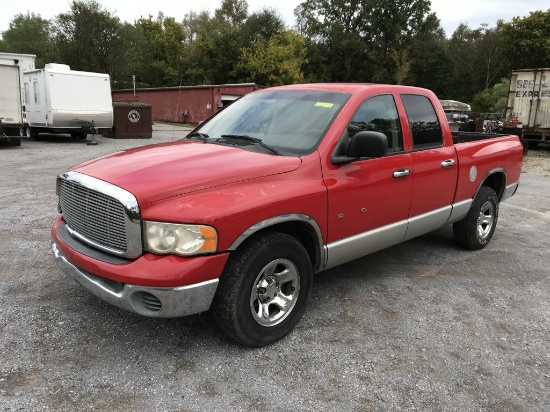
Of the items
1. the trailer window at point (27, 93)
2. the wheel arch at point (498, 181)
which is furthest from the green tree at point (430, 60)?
the wheel arch at point (498, 181)

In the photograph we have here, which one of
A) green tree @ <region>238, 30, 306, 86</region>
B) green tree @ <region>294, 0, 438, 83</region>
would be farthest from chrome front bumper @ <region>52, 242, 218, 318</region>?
green tree @ <region>294, 0, 438, 83</region>

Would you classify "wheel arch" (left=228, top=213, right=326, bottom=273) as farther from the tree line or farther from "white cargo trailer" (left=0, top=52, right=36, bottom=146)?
the tree line

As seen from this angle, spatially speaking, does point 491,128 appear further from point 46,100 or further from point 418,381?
point 418,381

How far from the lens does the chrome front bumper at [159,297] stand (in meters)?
2.76

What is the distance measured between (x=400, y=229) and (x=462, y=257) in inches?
61.3

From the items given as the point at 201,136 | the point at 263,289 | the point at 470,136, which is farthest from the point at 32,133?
the point at 263,289

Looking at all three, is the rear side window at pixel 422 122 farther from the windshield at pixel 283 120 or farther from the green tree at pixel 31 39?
the green tree at pixel 31 39

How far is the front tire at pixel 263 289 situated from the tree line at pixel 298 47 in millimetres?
42899

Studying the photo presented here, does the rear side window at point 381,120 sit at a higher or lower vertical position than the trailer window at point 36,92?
lower

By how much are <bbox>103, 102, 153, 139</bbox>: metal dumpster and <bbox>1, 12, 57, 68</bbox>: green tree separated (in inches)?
1359

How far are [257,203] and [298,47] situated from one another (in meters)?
53.5

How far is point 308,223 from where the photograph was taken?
3.34 metres

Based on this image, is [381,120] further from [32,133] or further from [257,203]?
[32,133]

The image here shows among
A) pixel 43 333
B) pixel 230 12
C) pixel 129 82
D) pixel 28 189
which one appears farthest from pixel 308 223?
pixel 230 12
